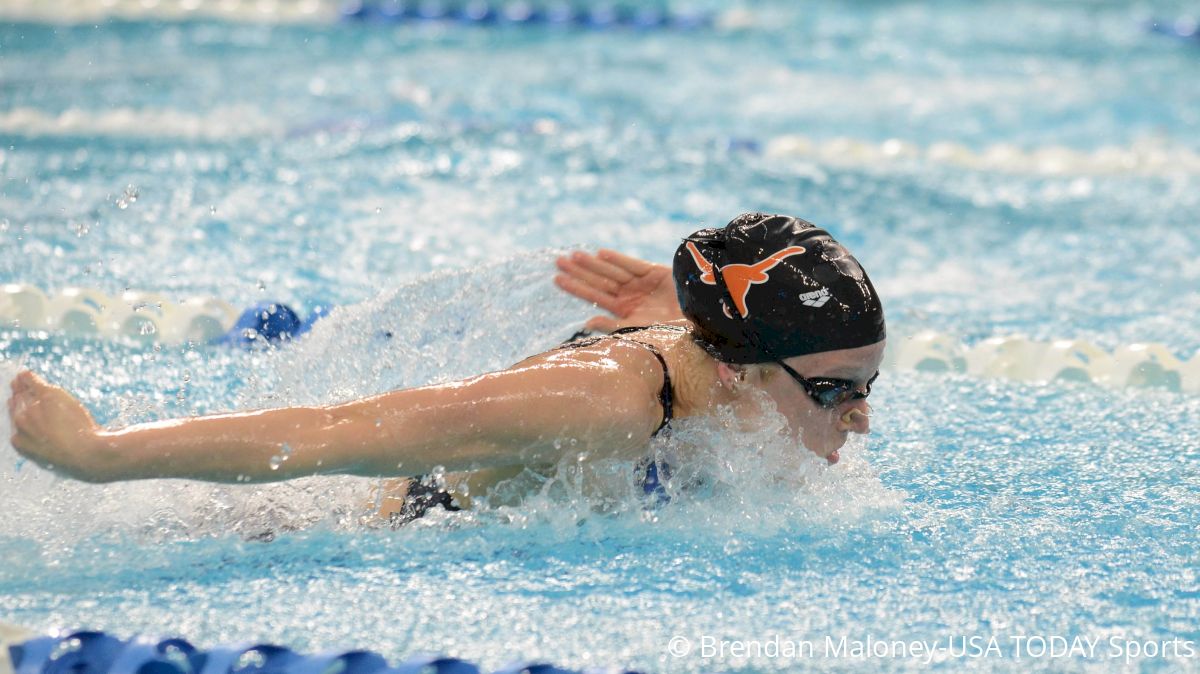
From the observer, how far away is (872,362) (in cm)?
233

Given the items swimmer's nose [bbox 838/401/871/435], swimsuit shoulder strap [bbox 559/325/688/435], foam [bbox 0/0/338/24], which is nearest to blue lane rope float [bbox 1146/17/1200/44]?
foam [bbox 0/0/338/24]

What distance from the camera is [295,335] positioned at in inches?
143

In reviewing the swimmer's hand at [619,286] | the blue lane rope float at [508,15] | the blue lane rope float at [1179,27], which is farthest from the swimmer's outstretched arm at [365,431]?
→ the blue lane rope float at [1179,27]

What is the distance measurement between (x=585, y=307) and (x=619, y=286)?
0.30 ft

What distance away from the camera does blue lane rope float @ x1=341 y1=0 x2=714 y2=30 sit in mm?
8375

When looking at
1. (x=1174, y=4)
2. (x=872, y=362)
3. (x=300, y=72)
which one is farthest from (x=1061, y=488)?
(x=1174, y=4)

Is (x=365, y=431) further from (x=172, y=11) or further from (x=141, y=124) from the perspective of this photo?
(x=172, y=11)

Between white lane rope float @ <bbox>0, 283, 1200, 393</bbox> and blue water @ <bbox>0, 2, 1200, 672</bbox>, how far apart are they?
0.31ft

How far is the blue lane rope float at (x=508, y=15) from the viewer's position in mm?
8375

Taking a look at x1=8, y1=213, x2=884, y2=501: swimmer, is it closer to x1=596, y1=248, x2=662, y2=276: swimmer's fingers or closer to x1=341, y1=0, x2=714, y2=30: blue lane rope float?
x1=596, y1=248, x2=662, y2=276: swimmer's fingers

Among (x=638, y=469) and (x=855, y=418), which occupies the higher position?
(x=855, y=418)

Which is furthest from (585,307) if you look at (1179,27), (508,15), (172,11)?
(1179,27)

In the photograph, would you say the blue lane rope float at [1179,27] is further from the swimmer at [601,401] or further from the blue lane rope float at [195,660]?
the blue lane rope float at [195,660]

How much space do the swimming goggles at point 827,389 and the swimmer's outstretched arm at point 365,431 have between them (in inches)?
11.2
